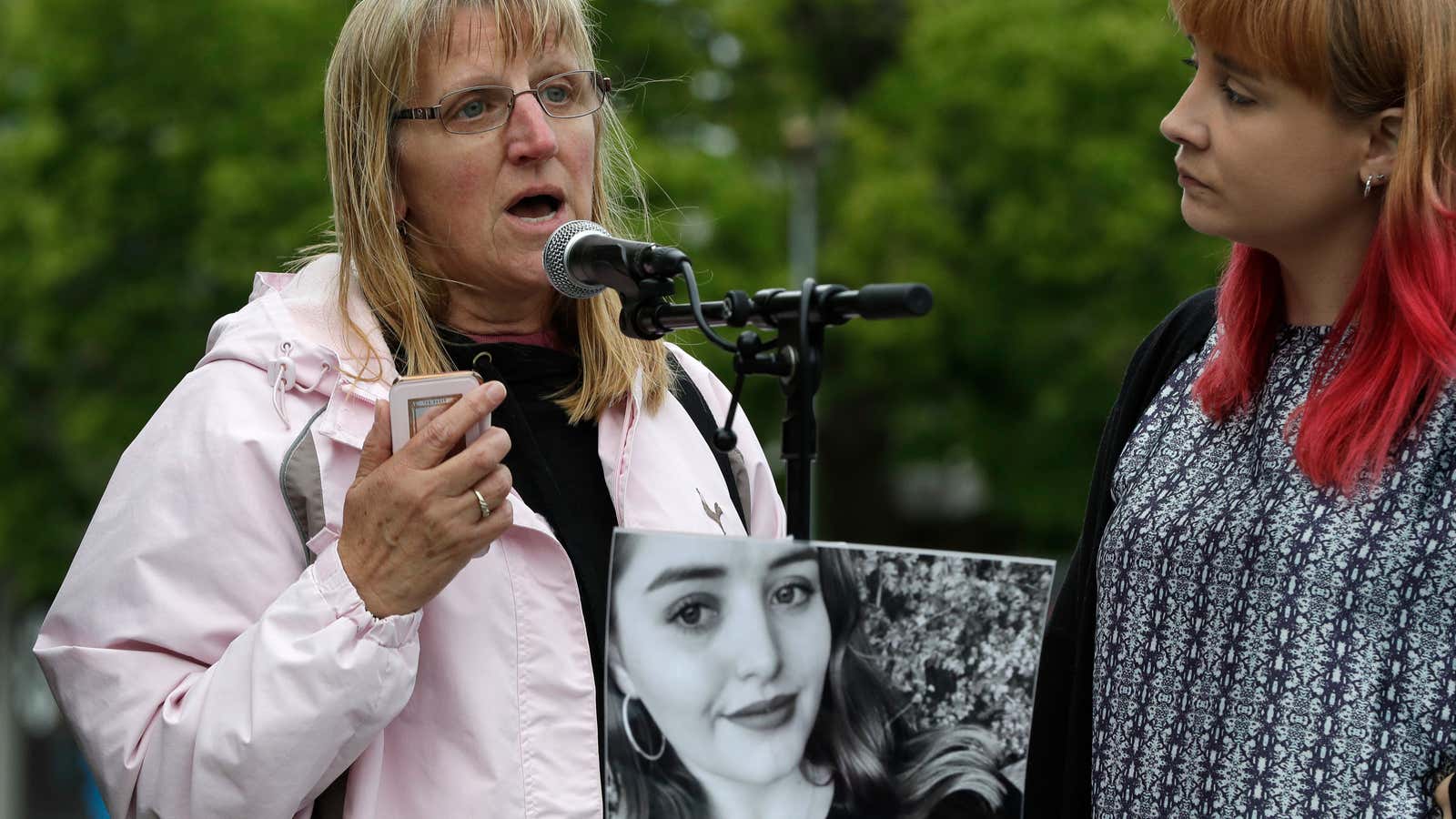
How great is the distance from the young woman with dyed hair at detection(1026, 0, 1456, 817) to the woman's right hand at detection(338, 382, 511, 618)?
0.99 meters

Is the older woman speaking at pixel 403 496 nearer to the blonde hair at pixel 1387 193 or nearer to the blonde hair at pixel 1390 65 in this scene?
the blonde hair at pixel 1387 193

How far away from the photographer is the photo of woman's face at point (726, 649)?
2.06 meters

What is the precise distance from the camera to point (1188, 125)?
246cm

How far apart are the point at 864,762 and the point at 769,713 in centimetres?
14

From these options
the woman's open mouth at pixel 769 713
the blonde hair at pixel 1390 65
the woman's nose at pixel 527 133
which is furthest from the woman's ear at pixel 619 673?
the blonde hair at pixel 1390 65

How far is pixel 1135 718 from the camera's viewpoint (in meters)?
2.55

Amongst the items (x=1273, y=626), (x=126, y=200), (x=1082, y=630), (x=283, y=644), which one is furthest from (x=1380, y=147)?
(x=126, y=200)

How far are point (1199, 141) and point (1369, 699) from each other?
2.70ft

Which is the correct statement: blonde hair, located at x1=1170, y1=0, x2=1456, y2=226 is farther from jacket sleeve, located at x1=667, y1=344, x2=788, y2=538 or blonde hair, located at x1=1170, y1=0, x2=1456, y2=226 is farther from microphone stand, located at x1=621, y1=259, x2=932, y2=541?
jacket sleeve, located at x1=667, y1=344, x2=788, y2=538

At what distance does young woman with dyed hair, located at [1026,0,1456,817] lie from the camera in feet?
7.48

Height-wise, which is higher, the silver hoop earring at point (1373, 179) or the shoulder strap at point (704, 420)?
the silver hoop earring at point (1373, 179)

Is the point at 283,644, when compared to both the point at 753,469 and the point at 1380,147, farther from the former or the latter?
the point at 1380,147

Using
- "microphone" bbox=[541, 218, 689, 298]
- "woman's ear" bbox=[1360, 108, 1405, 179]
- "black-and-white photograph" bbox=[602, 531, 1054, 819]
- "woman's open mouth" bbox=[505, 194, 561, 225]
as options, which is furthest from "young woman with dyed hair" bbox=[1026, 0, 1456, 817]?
"woman's open mouth" bbox=[505, 194, 561, 225]

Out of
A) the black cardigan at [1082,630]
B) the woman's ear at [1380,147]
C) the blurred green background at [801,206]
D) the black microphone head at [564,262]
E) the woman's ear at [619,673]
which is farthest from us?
the blurred green background at [801,206]
